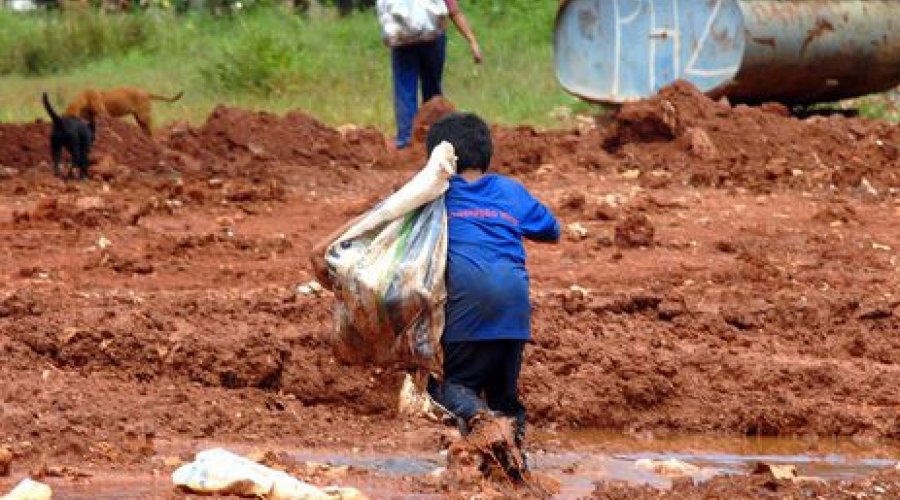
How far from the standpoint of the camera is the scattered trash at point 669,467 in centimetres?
701

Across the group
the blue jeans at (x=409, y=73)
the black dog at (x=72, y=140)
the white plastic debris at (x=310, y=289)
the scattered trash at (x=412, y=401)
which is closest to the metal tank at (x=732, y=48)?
the blue jeans at (x=409, y=73)

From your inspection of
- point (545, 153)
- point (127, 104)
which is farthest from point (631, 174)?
point (127, 104)

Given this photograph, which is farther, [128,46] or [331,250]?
[128,46]

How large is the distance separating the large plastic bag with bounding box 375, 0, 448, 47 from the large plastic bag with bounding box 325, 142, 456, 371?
28.0 ft

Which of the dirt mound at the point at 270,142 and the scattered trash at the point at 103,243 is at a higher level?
the scattered trash at the point at 103,243

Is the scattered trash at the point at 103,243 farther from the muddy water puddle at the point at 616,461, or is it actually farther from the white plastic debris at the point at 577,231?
the muddy water puddle at the point at 616,461

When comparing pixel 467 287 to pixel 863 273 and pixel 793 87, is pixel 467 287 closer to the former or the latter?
pixel 863 273

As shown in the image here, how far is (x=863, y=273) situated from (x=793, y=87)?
7916 mm

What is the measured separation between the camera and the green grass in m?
20.6

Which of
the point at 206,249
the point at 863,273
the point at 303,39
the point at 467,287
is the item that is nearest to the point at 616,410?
the point at 467,287

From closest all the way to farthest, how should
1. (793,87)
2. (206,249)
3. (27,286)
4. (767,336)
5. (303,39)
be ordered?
(767,336) → (27,286) → (206,249) → (793,87) → (303,39)

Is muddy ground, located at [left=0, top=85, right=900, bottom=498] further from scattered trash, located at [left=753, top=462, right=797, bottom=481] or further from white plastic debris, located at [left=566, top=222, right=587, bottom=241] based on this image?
scattered trash, located at [left=753, top=462, right=797, bottom=481]

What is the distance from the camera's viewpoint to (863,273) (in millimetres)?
10461

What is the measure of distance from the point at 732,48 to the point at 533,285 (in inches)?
314
